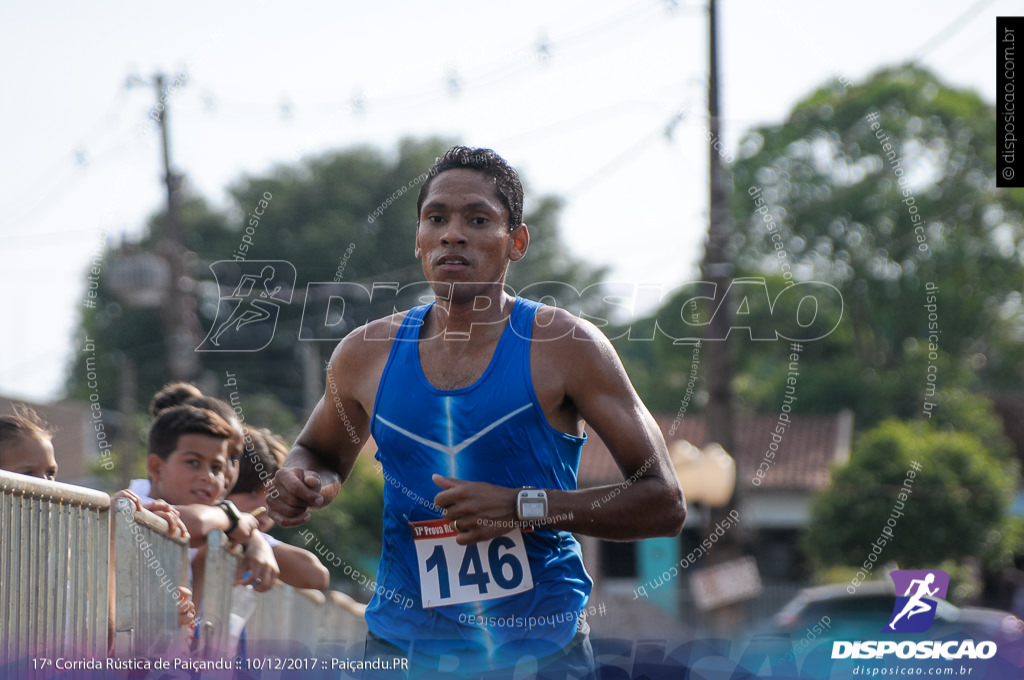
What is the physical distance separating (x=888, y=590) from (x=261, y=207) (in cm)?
889

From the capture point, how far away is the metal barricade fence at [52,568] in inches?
98.5

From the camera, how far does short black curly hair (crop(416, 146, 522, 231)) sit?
2967mm

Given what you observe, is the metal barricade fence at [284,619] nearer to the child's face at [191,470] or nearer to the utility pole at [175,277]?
the child's face at [191,470]

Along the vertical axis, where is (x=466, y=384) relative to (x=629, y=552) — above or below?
above

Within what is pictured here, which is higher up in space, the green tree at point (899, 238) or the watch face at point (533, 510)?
the green tree at point (899, 238)

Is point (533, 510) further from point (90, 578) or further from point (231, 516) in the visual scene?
point (231, 516)

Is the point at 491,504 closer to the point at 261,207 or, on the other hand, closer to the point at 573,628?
the point at 573,628

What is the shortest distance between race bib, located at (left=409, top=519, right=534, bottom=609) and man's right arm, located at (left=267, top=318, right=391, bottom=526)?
0.90ft

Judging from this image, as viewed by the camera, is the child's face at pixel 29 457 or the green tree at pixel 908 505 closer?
the child's face at pixel 29 457

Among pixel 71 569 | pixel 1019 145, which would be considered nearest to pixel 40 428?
pixel 71 569

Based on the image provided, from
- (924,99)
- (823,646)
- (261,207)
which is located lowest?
(823,646)

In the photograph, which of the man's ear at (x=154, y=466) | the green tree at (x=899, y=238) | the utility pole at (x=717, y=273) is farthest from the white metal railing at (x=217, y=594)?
the green tree at (x=899, y=238)

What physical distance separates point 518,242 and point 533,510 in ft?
2.52

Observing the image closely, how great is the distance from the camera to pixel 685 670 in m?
2.96
